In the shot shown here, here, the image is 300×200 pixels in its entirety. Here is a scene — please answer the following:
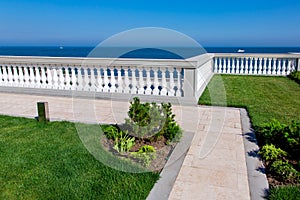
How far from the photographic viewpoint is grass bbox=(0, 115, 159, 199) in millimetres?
2572

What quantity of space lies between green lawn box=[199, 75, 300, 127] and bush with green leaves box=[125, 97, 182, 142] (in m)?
1.97

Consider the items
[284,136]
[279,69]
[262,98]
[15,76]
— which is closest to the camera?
[284,136]

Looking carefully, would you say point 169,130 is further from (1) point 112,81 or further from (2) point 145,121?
(1) point 112,81

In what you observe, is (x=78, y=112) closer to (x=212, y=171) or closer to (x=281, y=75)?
(x=212, y=171)

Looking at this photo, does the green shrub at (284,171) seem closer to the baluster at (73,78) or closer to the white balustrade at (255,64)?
the baluster at (73,78)

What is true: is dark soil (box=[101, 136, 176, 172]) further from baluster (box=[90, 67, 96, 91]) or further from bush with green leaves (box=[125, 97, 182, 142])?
baluster (box=[90, 67, 96, 91])

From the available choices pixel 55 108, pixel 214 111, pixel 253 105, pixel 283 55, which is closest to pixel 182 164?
pixel 214 111

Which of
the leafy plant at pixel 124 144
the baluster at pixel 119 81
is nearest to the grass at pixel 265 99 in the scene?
the leafy plant at pixel 124 144

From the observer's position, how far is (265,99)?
670cm

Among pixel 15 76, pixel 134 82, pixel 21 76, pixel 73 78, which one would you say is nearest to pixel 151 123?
pixel 134 82

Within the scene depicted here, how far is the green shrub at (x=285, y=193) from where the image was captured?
245 cm

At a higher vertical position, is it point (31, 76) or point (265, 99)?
point (31, 76)

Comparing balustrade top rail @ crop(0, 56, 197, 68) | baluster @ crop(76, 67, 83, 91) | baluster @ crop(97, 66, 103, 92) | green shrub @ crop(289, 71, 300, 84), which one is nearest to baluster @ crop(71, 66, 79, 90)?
baluster @ crop(76, 67, 83, 91)

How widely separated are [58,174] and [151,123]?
153cm
